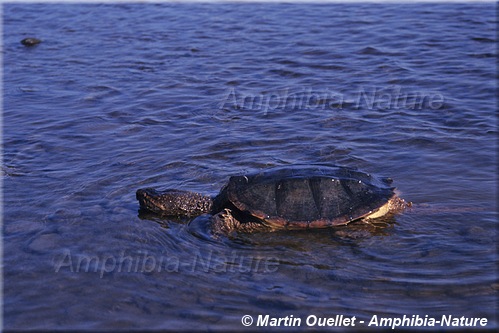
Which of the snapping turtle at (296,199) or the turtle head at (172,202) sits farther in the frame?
the turtle head at (172,202)

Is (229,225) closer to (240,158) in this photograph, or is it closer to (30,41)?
(240,158)

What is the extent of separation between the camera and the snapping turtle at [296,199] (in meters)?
5.68

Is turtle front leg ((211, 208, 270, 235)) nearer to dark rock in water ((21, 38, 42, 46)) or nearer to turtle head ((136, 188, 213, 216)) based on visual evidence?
turtle head ((136, 188, 213, 216))

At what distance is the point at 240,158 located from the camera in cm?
746

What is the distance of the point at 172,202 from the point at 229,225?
2.03 feet

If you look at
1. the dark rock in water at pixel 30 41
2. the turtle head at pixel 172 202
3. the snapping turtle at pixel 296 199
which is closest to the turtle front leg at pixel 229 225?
the snapping turtle at pixel 296 199

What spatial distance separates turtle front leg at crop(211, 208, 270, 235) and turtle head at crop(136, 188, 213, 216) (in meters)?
0.34

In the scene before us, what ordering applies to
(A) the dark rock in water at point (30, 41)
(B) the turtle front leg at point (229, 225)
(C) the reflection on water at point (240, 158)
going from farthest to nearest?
(A) the dark rock in water at point (30, 41) < (B) the turtle front leg at point (229, 225) < (C) the reflection on water at point (240, 158)

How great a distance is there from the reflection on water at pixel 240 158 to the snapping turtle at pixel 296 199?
14 cm

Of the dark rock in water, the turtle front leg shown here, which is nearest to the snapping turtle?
the turtle front leg

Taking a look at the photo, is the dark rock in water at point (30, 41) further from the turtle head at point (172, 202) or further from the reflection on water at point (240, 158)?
the turtle head at point (172, 202)

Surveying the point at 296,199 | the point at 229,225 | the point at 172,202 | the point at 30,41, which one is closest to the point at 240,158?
the point at 172,202

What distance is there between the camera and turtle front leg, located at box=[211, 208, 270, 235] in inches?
228

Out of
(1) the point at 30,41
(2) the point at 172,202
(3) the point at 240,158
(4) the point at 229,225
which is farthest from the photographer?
(1) the point at 30,41
